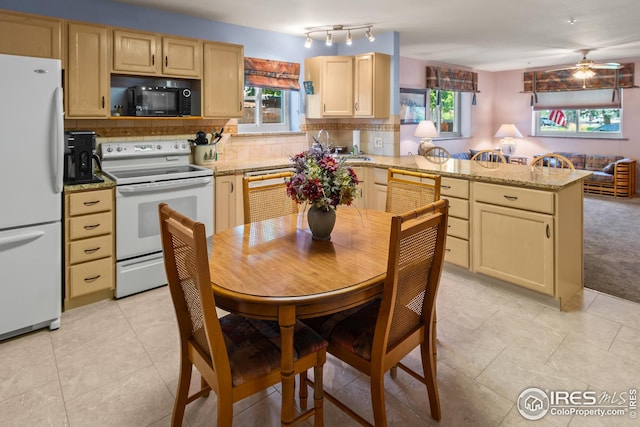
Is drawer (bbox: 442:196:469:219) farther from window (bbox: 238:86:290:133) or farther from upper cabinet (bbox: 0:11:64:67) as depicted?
upper cabinet (bbox: 0:11:64:67)

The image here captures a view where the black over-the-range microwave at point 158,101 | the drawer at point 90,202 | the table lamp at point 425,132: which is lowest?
the drawer at point 90,202

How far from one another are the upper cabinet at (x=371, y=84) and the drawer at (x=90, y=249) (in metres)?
2.92

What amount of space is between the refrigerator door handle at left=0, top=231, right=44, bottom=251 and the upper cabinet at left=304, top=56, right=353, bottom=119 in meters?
3.14

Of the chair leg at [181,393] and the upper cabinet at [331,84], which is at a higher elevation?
the upper cabinet at [331,84]

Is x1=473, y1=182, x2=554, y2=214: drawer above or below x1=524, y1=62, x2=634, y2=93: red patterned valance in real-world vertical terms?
below

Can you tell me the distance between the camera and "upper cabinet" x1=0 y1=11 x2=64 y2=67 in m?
2.81

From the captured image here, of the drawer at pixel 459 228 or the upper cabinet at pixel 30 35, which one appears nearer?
the upper cabinet at pixel 30 35

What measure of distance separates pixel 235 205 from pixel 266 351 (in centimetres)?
239

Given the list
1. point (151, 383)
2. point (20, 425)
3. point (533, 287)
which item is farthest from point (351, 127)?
point (20, 425)

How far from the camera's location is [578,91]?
7859mm

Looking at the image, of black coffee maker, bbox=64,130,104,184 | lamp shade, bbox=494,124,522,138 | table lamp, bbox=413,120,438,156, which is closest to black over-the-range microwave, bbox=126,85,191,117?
black coffee maker, bbox=64,130,104,184

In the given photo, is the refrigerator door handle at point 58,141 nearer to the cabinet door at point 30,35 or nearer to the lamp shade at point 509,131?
the cabinet door at point 30,35

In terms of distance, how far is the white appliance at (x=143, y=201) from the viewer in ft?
10.1

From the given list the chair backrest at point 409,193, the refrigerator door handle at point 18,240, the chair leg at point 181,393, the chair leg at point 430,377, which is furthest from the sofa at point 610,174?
the refrigerator door handle at point 18,240
